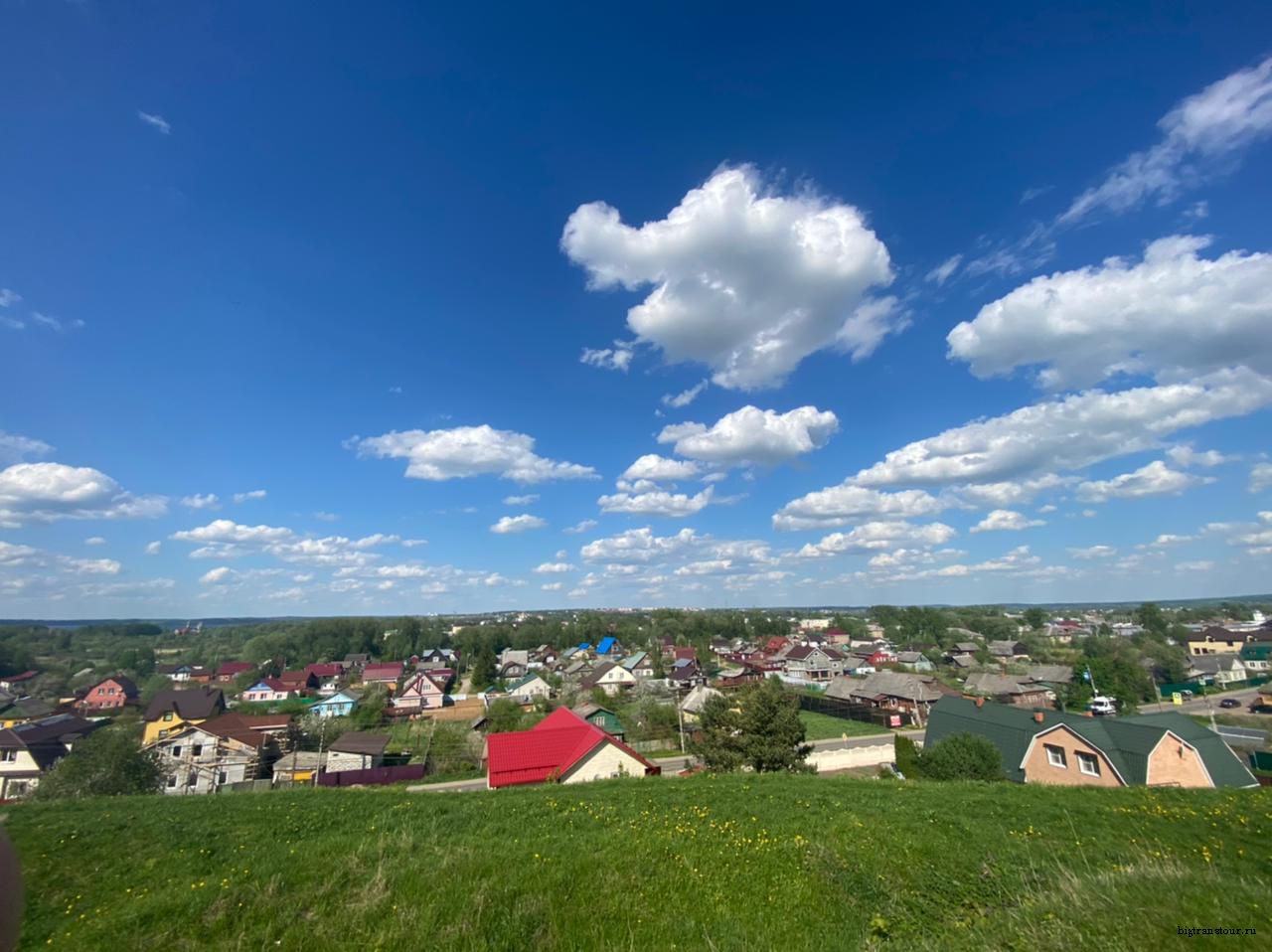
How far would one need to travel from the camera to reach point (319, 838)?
359 inches

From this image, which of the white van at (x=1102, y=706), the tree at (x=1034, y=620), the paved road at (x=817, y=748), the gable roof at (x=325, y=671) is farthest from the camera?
the tree at (x=1034, y=620)

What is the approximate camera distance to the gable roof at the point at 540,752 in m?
22.2

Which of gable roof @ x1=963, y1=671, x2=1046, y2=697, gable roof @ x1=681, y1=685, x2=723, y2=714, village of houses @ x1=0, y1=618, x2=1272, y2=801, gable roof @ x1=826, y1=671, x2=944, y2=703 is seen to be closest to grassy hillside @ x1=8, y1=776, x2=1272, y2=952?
village of houses @ x1=0, y1=618, x2=1272, y2=801

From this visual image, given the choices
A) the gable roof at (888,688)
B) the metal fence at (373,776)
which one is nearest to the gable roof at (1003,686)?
the gable roof at (888,688)

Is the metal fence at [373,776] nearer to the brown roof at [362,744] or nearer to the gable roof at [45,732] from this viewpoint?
the brown roof at [362,744]

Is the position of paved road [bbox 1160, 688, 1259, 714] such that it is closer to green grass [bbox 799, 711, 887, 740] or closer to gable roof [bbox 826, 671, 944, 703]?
gable roof [bbox 826, 671, 944, 703]

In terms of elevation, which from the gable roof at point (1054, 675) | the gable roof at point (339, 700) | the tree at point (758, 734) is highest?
the tree at point (758, 734)

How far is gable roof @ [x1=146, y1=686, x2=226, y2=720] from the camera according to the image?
4819 centimetres

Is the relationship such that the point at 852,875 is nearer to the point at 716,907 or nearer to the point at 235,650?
the point at 716,907

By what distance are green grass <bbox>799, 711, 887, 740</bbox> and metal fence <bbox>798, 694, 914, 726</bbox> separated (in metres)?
1.01

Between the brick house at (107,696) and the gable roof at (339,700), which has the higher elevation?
the brick house at (107,696)

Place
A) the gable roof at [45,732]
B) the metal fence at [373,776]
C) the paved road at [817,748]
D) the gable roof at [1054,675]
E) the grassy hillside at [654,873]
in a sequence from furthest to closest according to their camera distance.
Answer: the gable roof at [1054,675], the gable roof at [45,732], the metal fence at [373,776], the paved road at [817,748], the grassy hillside at [654,873]

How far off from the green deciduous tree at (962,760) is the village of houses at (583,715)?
6582 millimetres

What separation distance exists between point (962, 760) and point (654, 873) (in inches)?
768
